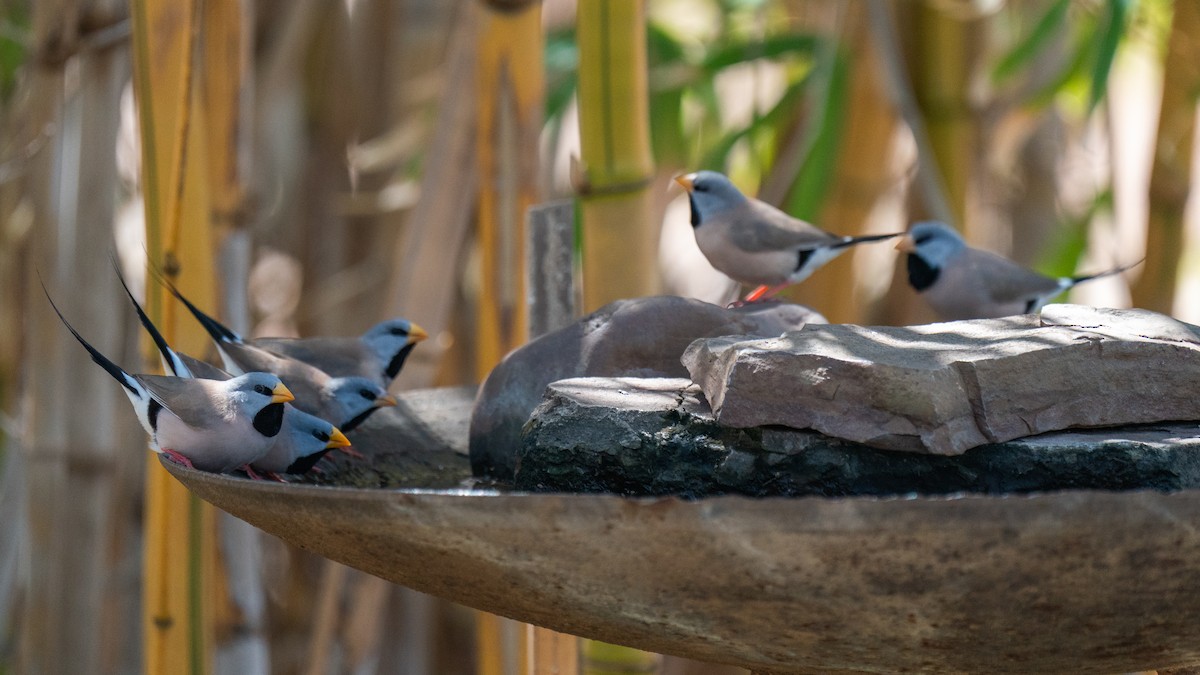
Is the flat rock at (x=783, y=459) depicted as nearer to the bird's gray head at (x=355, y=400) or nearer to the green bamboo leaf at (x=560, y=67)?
the bird's gray head at (x=355, y=400)

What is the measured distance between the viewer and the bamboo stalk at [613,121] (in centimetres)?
190

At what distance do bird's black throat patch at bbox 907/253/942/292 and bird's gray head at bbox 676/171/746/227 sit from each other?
1.30 feet

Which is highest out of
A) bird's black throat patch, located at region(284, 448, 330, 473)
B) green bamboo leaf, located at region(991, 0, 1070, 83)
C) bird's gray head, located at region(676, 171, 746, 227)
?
green bamboo leaf, located at region(991, 0, 1070, 83)

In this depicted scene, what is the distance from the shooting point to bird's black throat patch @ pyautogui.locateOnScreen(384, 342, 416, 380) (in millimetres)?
2262

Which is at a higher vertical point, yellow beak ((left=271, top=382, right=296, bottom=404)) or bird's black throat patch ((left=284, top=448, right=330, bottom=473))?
yellow beak ((left=271, top=382, right=296, bottom=404))

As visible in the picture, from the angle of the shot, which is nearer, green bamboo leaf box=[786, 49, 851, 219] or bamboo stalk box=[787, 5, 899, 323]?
green bamboo leaf box=[786, 49, 851, 219]

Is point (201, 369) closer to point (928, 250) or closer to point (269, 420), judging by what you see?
point (269, 420)

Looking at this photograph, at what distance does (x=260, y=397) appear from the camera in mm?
1681

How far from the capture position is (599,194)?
6.38 feet

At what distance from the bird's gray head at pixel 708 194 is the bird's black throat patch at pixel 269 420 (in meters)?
1.06

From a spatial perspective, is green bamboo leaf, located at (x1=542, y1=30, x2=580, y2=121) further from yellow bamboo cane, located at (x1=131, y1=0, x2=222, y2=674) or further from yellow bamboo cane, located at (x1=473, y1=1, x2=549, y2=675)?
yellow bamboo cane, located at (x1=131, y1=0, x2=222, y2=674)

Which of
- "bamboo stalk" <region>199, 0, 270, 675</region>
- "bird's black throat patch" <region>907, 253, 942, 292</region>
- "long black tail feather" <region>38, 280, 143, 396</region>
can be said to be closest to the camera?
"long black tail feather" <region>38, 280, 143, 396</region>

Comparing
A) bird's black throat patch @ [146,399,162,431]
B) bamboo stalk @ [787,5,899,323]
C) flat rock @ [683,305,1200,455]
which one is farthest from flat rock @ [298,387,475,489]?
bamboo stalk @ [787,5,899,323]

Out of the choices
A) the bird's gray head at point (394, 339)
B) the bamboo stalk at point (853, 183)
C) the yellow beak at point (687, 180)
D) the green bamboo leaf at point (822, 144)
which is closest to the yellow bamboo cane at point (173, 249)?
the bird's gray head at point (394, 339)
